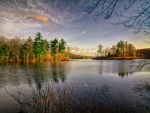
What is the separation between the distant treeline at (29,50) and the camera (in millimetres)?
54562

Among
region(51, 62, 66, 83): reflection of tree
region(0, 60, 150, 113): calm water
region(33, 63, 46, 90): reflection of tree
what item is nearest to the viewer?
region(0, 60, 150, 113): calm water

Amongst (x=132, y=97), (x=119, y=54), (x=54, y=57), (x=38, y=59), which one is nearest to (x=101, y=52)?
(x=119, y=54)

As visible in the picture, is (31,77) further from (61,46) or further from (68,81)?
(61,46)

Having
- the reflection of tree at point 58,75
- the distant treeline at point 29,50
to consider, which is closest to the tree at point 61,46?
the distant treeline at point 29,50

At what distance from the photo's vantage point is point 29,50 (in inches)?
2221

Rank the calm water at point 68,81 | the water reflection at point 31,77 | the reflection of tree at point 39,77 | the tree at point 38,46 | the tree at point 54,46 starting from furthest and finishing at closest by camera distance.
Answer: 1. the tree at point 54,46
2. the tree at point 38,46
3. the water reflection at point 31,77
4. the reflection of tree at point 39,77
5. the calm water at point 68,81

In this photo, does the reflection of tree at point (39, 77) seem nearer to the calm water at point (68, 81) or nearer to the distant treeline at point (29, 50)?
the calm water at point (68, 81)

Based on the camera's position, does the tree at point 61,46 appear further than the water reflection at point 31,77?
Yes

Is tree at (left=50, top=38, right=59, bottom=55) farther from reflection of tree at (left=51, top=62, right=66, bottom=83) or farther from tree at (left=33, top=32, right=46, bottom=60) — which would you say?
reflection of tree at (left=51, top=62, right=66, bottom=83)

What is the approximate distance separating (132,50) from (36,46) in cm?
7329

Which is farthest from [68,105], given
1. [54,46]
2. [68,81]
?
[54,46]

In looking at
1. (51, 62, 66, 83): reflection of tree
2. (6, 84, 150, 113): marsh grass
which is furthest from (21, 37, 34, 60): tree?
(6, 84, 150, 113): marsh grass

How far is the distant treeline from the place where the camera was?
54.6m

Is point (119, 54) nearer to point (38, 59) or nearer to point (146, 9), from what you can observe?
point (38, 59)
